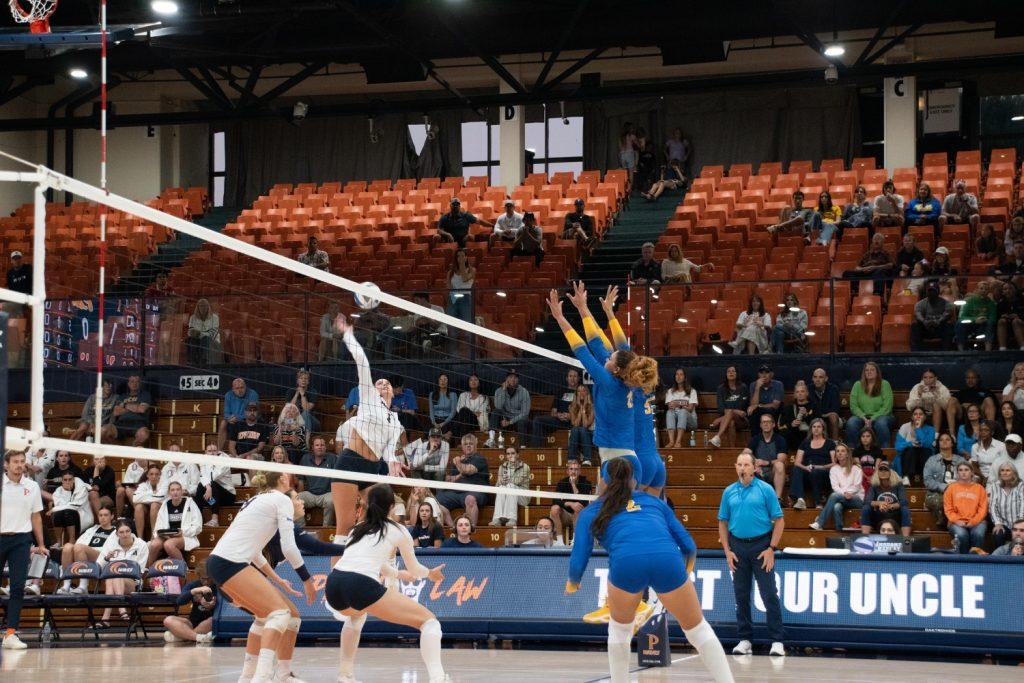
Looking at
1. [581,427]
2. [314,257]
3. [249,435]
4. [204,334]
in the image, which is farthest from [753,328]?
[314,257]

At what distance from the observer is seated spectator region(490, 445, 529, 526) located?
1675 cm

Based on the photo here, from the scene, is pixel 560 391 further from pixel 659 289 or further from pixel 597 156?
pixel 597 156

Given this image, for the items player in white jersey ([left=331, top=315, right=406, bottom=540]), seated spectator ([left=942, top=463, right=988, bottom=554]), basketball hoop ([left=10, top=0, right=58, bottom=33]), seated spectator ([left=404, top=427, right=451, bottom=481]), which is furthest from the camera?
basketball hoop ([left=10, top=0, right=58, bottom=33])

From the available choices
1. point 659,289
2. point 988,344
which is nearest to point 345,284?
point 659,289

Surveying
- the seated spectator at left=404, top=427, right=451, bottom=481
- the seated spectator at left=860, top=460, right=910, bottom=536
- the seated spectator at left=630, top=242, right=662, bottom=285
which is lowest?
the seated spectator at left=860, top=460, right=910, bottom=536

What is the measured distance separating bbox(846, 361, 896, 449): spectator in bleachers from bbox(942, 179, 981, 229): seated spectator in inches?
197

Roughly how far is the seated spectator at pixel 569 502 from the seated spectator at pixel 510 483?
0.52 metres

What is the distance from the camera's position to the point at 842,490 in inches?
632

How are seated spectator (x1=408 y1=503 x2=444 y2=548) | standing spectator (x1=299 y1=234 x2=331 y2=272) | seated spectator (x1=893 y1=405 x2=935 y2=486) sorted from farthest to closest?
standing spectator (x1=299 y1=234 x2=331 y2=272), seated spectator (x1=893 y1=405 x2=935 y2=486), seated spectator (x1=408 y1=503 x2=444 y2=548)

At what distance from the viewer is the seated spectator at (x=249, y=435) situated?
57.8 feet

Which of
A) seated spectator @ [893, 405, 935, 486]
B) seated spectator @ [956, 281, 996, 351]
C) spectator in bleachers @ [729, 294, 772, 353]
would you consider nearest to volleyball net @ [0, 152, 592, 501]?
spectator in bleachers @ [729, 294, 772, 353]

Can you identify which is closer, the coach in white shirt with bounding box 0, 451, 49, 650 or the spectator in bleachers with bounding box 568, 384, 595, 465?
the coach in white shirt with bounding box 0, 451, 49, 650

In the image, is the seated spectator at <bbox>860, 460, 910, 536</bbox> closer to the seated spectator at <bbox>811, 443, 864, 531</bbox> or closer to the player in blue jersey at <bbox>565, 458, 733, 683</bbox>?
the seated spectator at <bbox>811, 443, 864, 531</bbox>

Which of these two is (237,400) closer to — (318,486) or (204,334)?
(204,334)
